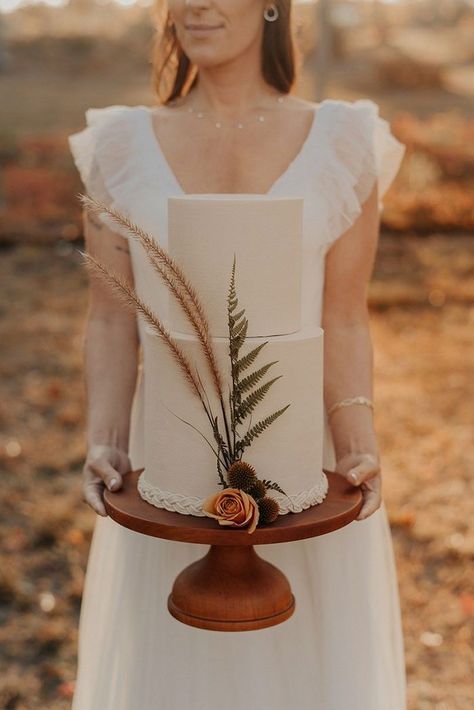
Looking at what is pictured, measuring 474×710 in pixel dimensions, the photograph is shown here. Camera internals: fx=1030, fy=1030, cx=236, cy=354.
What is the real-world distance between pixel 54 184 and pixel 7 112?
3051 mm

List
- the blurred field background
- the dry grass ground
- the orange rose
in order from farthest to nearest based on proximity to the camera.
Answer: the blurred field background < the dry grass ground < the orange rose

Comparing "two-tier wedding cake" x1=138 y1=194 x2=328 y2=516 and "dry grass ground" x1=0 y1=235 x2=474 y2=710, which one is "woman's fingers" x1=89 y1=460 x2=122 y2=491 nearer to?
"two-tier wedding cake" x1=138 y1=194 x2=328 y2=516

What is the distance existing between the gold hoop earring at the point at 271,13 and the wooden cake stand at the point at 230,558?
949mm

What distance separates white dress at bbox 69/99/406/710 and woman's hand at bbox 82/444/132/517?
0.18 m

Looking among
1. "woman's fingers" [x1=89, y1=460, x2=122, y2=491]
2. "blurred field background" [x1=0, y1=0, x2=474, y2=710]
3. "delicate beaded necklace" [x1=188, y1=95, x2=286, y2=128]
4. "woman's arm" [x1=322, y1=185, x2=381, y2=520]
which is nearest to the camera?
"woman's fingers" [x1=89, y1=460, x2=122, y2=491]

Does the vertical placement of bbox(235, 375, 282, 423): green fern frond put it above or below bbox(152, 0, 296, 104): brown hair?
below

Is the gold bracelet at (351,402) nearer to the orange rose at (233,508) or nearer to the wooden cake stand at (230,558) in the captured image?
the wooden cake stand at (230,558)

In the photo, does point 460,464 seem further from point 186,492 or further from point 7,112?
point 7,112

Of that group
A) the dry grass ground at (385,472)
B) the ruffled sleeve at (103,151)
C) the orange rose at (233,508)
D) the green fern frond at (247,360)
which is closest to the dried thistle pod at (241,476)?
the orange rose at (233,508)

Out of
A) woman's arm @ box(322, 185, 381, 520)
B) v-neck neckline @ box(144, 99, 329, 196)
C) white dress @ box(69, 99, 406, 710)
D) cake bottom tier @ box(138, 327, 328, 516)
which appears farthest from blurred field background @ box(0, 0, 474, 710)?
cake bottom tier @ box(138, 327, 328, 516)

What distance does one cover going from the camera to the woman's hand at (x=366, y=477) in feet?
5.86

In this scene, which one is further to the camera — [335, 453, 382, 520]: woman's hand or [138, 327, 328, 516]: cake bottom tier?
[335, 453, 382, 520]: woman's hand

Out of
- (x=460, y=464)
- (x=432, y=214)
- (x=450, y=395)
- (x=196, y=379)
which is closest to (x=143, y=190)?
(x=196, y=379)

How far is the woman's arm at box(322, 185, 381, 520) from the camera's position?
6.61 feet
